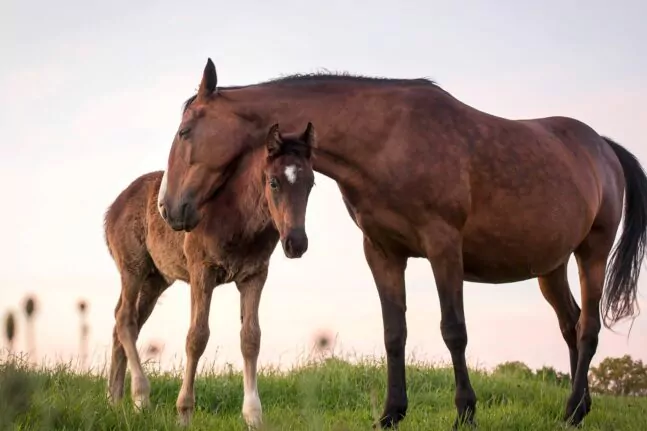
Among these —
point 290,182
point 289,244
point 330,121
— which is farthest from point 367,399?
point 290,182

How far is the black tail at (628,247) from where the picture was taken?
30.9 feet

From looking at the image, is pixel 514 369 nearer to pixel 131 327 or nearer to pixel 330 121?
pixel 131 327

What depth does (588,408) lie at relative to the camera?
868 cm

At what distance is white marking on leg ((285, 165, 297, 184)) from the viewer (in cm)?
602

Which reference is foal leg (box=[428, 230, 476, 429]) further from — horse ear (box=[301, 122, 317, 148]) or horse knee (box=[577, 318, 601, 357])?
horse knee (box=[577, 318, 601, 357])

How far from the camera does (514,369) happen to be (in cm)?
1253

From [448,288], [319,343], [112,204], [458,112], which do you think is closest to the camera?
[319,343]

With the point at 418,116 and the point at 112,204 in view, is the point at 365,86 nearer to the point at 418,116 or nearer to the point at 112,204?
the point at 418,116

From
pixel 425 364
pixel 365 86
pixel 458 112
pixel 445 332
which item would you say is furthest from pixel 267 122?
pixel 425 364

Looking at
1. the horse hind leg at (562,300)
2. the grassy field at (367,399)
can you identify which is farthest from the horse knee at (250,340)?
the horse hind leg at (562,300)

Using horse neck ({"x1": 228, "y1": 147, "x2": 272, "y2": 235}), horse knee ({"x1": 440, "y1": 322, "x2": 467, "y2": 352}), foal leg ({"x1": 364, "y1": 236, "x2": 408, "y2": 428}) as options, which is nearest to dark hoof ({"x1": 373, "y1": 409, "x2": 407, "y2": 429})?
foal leg ({"x1": 364, "y1": 236, "x2": 408, "y2": 428})

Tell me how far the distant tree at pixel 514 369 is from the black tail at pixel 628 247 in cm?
297

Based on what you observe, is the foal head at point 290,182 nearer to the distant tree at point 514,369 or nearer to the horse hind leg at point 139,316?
the horse hind leg at point 139,316

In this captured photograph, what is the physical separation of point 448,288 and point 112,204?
4.57 m
